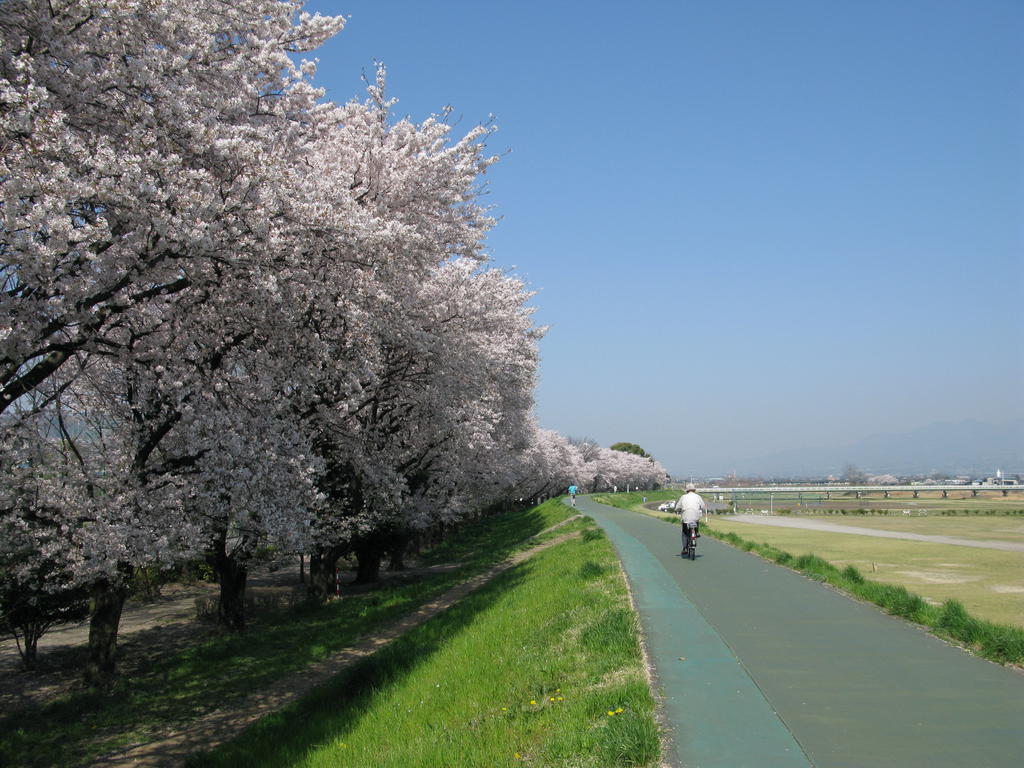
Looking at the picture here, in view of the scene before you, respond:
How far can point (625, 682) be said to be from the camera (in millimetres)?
6867

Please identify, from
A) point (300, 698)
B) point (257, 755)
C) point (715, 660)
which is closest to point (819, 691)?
point (715, 660)

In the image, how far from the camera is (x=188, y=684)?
43.2 feet

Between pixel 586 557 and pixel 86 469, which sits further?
pixel 586 557

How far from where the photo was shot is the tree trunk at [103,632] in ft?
44.4

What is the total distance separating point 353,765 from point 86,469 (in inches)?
329

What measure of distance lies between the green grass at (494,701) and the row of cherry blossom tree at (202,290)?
3518 millimetres

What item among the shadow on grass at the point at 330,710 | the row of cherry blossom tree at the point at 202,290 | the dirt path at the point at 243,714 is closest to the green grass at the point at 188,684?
the dirt path at the point at 243,714

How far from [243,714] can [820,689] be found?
28.8ft

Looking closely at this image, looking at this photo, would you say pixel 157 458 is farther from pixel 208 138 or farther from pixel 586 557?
pixel 586 557

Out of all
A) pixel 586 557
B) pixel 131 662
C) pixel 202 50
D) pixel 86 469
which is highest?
pixel 202 50

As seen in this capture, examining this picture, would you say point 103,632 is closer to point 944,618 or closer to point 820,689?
point 820,689

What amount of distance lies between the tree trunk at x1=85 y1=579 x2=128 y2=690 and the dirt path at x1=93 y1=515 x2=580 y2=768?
3.45 meters

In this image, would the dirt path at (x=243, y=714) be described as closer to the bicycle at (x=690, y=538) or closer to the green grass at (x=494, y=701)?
the green grass at (x=494, y=701)

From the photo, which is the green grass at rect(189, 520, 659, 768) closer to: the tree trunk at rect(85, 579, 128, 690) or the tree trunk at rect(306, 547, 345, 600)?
the tree trunk at rect(85, 579, 128, 690)
